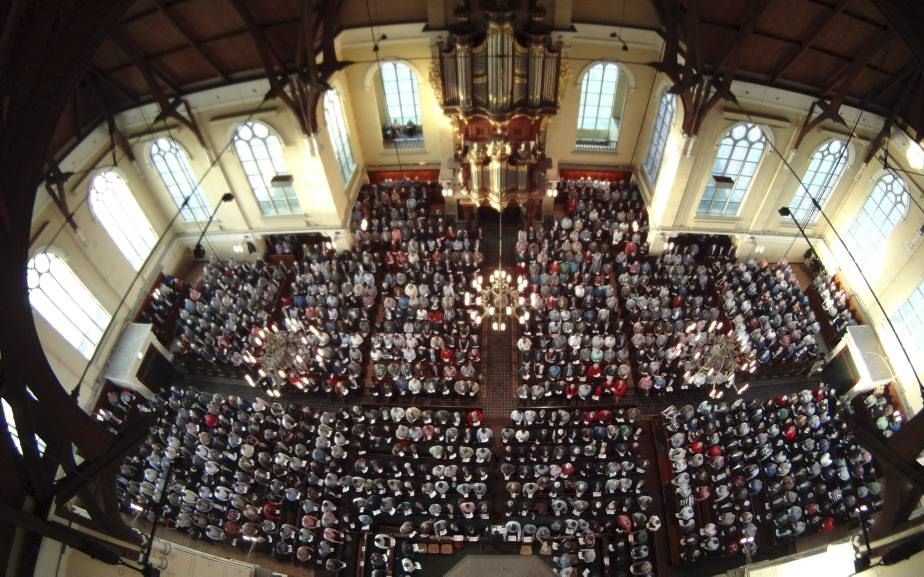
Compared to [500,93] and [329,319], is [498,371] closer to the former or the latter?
[329,319]

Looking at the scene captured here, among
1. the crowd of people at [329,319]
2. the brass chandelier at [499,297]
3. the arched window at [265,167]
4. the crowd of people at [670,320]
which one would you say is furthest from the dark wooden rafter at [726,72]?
the arched window at [265,167]

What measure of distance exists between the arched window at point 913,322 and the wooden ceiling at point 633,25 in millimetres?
5658

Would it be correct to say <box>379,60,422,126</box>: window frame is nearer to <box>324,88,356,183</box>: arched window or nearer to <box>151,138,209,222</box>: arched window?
<box>324,88,356,183</box>: arched window

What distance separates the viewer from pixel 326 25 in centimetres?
2180

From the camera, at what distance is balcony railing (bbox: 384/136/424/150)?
28.7 meters

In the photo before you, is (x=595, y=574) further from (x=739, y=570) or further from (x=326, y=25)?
(x=326, y=25)

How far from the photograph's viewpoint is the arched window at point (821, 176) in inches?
915

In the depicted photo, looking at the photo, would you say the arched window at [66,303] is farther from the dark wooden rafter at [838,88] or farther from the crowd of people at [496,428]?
the dark wooden rafter at [838,88]

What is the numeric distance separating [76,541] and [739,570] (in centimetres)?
1693

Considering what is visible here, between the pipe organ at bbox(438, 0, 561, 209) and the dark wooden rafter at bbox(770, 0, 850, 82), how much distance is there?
7497 mm

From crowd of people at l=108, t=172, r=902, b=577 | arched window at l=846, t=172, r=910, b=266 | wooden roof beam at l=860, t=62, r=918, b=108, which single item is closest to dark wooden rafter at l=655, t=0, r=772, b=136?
wooden roof beam at l=860, t=62, r=918, b=108

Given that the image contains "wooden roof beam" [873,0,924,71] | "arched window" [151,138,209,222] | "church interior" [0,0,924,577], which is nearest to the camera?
"wooden roof beam" [873,0,924,71]

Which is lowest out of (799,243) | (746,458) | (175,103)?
(746,458)

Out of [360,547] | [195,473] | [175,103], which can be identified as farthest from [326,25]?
[360,547]
